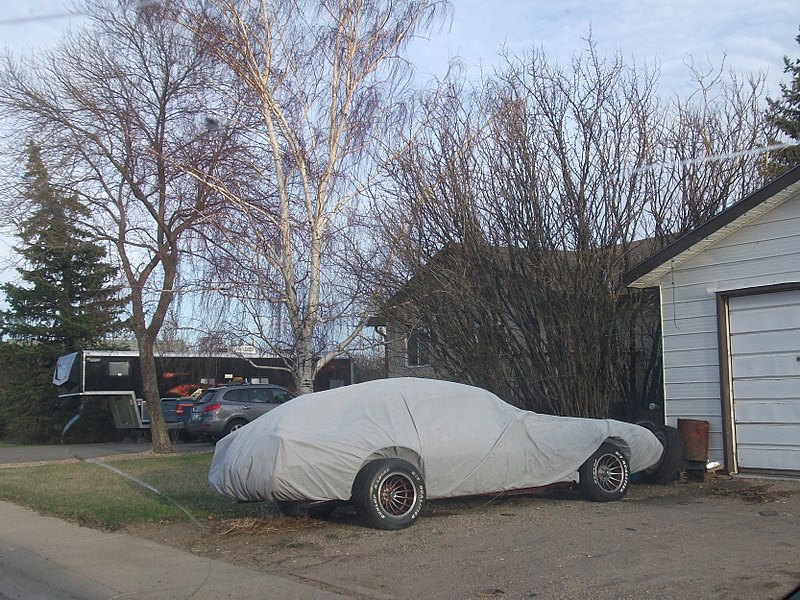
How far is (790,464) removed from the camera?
1091 cm

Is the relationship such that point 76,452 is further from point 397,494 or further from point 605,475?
point 605,475

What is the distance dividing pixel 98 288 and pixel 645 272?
2500 cm

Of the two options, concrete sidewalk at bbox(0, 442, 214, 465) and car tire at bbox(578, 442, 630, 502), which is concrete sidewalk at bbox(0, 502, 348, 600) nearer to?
car tire at bbox(578, 442, 630, 502)

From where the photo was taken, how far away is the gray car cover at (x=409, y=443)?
8.77 m

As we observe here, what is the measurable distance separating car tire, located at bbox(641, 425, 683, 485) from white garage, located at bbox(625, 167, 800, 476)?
0.68 m

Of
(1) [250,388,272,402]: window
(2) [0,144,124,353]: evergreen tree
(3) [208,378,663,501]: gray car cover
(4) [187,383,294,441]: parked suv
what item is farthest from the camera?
(2) [0,144,124,353]: evergreen tree

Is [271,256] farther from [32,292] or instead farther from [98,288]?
[32,292]

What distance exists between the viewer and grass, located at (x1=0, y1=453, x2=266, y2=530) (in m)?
10.6

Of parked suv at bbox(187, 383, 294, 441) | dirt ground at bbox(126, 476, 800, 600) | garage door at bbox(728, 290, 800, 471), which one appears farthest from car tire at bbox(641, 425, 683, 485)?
parked suv at bbox(187, 383, 294, 441)

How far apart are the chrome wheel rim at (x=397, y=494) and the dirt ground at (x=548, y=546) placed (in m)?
0.25

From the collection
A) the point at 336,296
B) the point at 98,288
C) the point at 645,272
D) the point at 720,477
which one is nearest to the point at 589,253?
the point at 645,272

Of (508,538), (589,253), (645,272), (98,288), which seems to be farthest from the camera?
(98,288)

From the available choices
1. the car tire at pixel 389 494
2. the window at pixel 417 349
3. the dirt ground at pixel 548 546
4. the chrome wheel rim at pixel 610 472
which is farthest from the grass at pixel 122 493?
the window at pixel 417 349

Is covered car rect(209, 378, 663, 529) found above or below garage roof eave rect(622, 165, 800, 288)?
below
